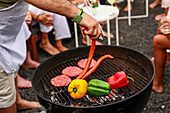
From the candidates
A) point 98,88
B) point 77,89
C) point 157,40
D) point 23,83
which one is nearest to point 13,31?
point 77,89

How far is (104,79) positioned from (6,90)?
2.99 feet

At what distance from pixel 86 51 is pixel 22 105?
3.72 ft

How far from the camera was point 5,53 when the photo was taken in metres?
1.94

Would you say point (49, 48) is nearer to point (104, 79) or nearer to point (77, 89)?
point (104, 79)

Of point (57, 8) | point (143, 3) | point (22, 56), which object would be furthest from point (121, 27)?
point (57, 8)

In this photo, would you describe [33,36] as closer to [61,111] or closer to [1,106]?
[1,106]

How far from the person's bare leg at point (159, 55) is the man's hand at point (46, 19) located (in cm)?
190

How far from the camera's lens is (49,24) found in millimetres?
3934

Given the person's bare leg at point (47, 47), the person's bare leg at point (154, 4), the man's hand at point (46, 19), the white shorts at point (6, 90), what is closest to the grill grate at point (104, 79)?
the white shorts at point (6, 90)

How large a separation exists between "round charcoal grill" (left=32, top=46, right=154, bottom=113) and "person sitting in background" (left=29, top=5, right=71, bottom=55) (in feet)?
5.47

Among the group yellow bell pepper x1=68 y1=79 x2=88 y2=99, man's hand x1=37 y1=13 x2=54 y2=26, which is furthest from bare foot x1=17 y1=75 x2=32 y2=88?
yellow bell pepper x1=68 y1=79 x2=88 y2=99

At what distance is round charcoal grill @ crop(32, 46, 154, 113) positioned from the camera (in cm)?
159

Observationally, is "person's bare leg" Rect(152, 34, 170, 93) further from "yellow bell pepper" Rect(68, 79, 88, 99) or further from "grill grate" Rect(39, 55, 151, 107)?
"yellow bell pepper" Rect(68, 79, 88, 99)

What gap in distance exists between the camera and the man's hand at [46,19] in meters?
3.81
